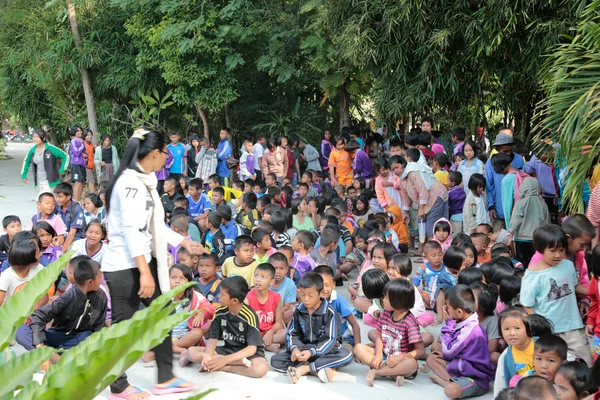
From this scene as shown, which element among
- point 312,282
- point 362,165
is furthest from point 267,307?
point 362,165

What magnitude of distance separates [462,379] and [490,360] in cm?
30

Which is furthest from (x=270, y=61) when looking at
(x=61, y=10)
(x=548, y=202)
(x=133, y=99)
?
(x=548, y=202)

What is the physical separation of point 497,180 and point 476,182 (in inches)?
9.1

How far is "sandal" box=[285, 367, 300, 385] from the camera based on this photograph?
467cm

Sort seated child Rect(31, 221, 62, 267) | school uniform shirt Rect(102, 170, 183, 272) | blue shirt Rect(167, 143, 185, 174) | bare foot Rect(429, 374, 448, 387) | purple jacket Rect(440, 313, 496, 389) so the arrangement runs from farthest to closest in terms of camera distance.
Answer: blue shirt Rect(167, 143, 185, 174), seated child Rect(31, 221, 62, 267), bare foot Rect(429, 374, 448, 387), purple jacket Rect(440, 313, 496, 389), school uniform shirt Rect(102, 170, 183, 272)

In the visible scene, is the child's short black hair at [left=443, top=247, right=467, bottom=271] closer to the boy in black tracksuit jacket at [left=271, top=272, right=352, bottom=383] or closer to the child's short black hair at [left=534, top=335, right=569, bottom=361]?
the boy in black tracksuit jacket at [left=271, top=272, right=352, bottom=383]

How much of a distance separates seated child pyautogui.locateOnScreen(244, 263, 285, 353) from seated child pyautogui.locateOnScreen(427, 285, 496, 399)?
128 cm

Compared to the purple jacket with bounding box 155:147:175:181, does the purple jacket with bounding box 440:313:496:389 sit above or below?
below

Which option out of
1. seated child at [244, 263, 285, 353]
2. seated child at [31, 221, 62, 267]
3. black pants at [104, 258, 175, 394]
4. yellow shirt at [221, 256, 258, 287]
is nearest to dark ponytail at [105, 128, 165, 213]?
black pants at [104, 258, 175, 394]

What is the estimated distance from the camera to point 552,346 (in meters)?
3.62

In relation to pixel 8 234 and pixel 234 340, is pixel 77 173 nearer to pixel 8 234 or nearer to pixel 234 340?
pixel 8 234

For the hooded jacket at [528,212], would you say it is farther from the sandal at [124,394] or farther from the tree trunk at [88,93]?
the tree trunk at [88,93]

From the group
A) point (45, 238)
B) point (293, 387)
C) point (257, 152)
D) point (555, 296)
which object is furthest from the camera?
point (257, 152)

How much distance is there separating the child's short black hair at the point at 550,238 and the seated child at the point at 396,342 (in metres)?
0.89
